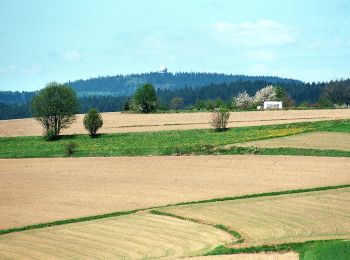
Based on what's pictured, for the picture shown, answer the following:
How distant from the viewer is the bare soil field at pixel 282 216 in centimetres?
2892

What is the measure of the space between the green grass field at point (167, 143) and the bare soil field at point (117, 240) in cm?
3170

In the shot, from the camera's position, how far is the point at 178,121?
112 meters

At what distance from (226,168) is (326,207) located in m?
Result: 19.3

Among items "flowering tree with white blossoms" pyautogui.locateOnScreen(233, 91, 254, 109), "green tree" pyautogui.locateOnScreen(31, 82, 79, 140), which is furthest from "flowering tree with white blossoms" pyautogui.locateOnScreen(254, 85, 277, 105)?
"green tree" pyautogui.locateOnScreen(31, 82, 79, 140)

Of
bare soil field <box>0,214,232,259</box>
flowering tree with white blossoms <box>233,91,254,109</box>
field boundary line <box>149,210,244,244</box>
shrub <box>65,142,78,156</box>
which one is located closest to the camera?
bare soil field <box>0,214,232,259</box>

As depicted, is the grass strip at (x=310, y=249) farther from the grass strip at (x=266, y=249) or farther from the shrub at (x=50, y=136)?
the shrub at (x=50, y=136)

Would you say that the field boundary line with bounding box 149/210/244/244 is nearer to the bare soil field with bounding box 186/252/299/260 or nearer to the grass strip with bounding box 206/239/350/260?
the grass strip with bounding box 206/239/350/260

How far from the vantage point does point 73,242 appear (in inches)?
1149

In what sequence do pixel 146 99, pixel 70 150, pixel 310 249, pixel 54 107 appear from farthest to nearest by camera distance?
pixel 146 99
pixel 54 107
pixel 70 150
pixel 310 249

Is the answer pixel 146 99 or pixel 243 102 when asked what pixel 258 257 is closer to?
pixel 146 99

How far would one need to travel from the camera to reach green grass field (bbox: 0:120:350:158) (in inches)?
2623

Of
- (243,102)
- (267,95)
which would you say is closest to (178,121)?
(243,102)

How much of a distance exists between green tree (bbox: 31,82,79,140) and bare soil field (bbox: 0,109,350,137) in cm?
464

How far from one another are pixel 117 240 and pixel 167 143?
47.3 meters
